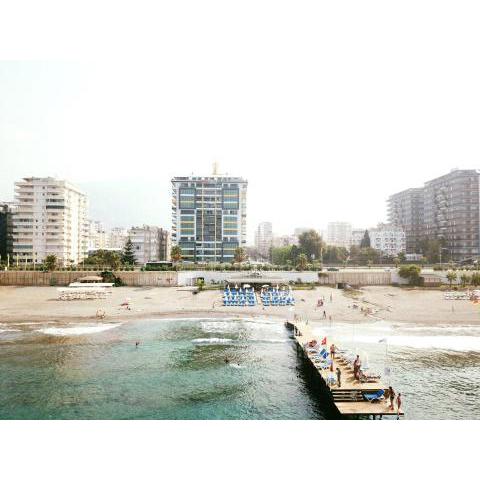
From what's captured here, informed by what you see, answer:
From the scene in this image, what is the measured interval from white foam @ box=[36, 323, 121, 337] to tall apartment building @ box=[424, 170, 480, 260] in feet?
47.9

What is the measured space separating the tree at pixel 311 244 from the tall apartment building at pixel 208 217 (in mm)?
8373

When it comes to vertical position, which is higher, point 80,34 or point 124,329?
point 80,34

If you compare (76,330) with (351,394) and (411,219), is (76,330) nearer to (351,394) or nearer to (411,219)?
(351,394)

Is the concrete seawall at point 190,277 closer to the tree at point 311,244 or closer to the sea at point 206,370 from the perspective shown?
the sea at point 206,370

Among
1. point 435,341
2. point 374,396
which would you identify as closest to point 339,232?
point 435,341

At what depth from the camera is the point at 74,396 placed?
407 inches

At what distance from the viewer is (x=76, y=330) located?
17.2 metres

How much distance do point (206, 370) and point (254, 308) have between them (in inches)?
367

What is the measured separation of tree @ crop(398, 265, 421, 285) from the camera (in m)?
20.4

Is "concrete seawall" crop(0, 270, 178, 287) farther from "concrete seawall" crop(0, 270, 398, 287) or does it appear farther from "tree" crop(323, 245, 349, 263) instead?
"tree" crop(323, 245, 349, 263)

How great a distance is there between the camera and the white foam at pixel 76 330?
16.6 meters
